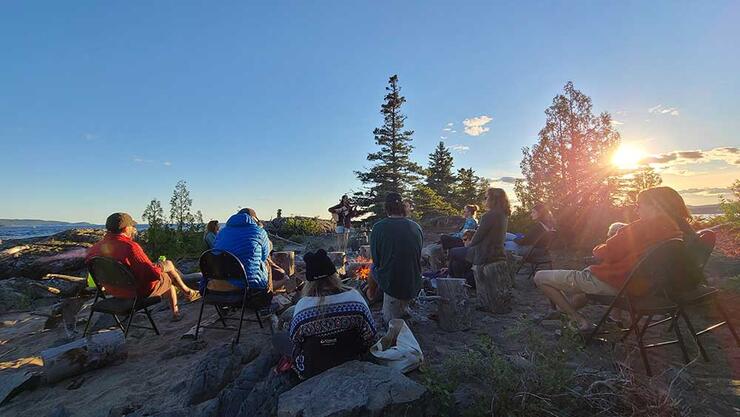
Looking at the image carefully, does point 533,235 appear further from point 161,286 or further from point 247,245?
point 161,286

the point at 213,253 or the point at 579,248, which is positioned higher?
the point at 213,253

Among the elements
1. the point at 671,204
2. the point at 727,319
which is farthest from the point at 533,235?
the point at 671,204

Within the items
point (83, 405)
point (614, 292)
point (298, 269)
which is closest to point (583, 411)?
point (614, 292)

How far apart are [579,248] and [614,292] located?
20.4 ft

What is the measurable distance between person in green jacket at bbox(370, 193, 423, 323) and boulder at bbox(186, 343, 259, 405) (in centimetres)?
167

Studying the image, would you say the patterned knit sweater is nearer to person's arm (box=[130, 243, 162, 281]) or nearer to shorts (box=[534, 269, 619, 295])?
shorts (box=[534, 269, 619, 295])

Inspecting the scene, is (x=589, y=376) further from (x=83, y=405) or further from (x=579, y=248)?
(x=579, y=248)

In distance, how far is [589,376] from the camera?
8.68 ft

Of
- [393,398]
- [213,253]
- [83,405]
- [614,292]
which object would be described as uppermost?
[213,253]

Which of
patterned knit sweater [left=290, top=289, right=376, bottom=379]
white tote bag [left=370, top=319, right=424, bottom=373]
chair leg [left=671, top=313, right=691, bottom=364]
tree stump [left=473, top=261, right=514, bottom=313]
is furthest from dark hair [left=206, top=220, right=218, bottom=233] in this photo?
chair leg [left=671, top=313, right=691, bottom=364]

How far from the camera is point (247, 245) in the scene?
184 inches

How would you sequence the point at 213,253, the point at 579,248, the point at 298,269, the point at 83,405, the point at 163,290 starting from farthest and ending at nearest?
the point at 579,248 → the point at 298,269 → the point at 163,290 → the point at 213,253 → the point at 83,405

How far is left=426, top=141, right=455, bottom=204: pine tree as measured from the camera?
33719 millimetres

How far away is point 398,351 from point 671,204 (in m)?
2.84
